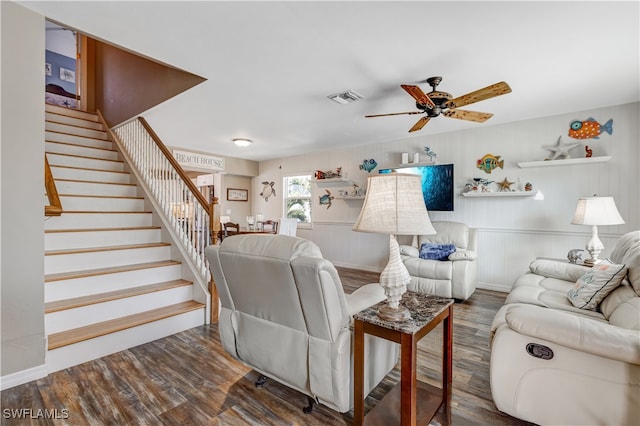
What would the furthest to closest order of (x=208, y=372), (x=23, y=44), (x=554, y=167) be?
(x=554, y=167) → (x=208, y=372) → (x=23, y=44)

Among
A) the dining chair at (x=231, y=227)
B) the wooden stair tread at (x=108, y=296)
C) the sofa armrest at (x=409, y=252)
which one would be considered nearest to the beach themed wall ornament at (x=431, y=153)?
the sofa armrest at (x=409, y=252)

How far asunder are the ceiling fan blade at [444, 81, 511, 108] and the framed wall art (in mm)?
5470

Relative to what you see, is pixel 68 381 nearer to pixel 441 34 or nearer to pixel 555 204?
pixel 441 34

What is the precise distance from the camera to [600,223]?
9.64 feet

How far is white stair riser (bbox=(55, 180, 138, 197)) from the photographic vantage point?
3.40m

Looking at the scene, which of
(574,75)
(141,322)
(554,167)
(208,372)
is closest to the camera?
(208,372)

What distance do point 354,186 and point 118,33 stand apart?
4.27m

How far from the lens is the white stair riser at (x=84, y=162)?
12.0 ft

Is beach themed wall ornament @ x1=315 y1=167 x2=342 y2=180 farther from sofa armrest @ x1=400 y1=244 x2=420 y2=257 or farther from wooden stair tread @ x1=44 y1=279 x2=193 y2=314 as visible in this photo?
wooden stair tread @ x1=44 y1=279 x2=193 y2=314

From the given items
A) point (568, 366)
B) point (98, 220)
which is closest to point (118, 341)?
point (98, 220)

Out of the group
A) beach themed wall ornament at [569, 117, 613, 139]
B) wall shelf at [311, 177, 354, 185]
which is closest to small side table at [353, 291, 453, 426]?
beach themed wall ornament at [569, 117, 613, 139]

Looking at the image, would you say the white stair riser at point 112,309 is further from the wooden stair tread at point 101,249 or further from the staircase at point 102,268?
the wooden stair tread at point 101,249

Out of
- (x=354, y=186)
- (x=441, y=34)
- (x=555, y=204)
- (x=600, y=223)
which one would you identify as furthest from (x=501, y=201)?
(x=441, y=34)

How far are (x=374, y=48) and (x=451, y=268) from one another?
270 centimetres
